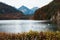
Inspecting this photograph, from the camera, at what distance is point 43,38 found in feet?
31.7

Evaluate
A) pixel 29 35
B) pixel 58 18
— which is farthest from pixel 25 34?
pixel 58 18

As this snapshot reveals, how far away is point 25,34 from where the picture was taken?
9969 millimetres

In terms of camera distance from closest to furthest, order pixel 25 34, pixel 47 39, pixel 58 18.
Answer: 1. pixel 47 39
2. pixel 25 34
3. pixel 58 18

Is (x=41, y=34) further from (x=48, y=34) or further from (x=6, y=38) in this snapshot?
(x=6, y=38)

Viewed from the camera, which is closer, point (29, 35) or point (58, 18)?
point (29, 35)

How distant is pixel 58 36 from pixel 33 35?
1.08 meters

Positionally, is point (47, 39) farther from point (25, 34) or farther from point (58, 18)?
point (58, 18)

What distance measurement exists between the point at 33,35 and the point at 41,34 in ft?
1.58

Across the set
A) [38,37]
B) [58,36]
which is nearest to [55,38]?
[58,36]

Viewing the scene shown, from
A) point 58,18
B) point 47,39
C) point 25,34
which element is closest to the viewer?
point 47,39

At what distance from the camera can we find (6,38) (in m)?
9.84

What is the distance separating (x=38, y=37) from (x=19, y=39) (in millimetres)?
825

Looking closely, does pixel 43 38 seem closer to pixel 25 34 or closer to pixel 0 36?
pixel 25 34

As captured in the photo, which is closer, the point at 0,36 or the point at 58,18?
the point at 0,36
